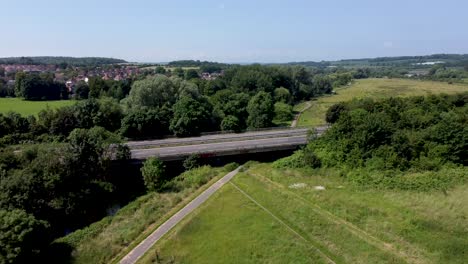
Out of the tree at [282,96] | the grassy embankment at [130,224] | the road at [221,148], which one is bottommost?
the grassy embankment at [130,224]

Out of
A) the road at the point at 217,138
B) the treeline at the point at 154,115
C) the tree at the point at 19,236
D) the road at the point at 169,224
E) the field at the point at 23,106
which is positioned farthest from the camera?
the field at the point at 23,106

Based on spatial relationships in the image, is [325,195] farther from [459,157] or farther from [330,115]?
[330,115]

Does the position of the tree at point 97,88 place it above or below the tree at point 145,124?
above

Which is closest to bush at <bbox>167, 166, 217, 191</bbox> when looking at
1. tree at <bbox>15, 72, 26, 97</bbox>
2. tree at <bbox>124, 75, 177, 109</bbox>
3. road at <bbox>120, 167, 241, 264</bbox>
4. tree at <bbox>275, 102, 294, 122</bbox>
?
road at <bbox>120, 167, 241, 264</bbox>

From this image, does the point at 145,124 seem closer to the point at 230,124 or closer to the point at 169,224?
the point at 230,124

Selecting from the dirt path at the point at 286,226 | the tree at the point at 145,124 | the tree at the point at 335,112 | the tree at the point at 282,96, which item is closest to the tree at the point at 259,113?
the tree at the point at 335,112

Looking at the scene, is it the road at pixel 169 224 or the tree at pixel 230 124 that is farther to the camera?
the tree at pixel 230 124

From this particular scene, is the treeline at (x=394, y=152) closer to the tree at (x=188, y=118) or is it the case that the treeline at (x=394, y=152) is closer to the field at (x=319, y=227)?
the field at (x=319, y=227)

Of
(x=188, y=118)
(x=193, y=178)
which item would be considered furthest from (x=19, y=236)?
(x=188, y=118)
